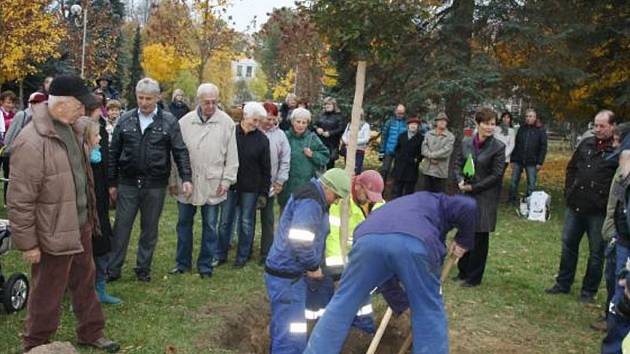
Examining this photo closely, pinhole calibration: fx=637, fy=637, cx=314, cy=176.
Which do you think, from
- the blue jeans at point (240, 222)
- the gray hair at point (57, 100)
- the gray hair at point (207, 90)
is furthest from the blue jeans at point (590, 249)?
the gray hair at point (57, 100)

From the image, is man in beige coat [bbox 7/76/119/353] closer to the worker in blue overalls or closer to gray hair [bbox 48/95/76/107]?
gray hair [bbox 48/95/76/107]

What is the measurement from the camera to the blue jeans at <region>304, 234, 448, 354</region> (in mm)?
4199

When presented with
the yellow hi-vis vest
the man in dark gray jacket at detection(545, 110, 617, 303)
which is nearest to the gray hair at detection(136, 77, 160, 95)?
the yellow hi-vis vest

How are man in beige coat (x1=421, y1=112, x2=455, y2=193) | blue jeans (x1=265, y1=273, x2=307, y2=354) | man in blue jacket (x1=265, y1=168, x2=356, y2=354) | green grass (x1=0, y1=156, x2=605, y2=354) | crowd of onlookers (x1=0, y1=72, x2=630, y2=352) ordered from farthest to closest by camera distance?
man in beige coat (x1=421, y1=112, x2=455, y2=193) < green grass (x1=0, y1=156, x2=605, y2=354) < blue jeans (x1=265, y1=273, x2=307, y2=354) < man in blue jacket (x1=265, y1=168, x2=356, y2=354) < crowd of onlookers (x1=0, y1=72, x2=630, y2=352)

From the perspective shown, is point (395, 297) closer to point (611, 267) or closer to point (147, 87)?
point (611, 267)

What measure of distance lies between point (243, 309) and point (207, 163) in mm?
1693

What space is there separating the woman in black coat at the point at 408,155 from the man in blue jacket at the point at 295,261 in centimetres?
717

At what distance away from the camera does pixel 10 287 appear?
550 centimetres

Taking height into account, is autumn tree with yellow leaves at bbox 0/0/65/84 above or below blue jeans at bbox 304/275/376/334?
above

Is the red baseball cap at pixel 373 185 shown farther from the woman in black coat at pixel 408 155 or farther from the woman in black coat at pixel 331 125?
the woman in black coat at pixel 331 125

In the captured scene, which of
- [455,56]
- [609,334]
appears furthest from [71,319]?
[455,56]

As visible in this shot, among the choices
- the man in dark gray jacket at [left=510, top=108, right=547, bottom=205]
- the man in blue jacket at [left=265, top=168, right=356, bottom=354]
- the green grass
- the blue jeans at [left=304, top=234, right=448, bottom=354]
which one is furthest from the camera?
the man in dark gray jacket at [left=510, top=108, right=547, bottom=205]

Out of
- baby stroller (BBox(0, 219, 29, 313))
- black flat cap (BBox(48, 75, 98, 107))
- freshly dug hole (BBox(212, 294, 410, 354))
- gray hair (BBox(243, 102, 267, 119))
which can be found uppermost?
black flat cap (BBox(48, 75, 98, 107))

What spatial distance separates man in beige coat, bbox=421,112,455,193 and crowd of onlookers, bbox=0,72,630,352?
3239 mm
